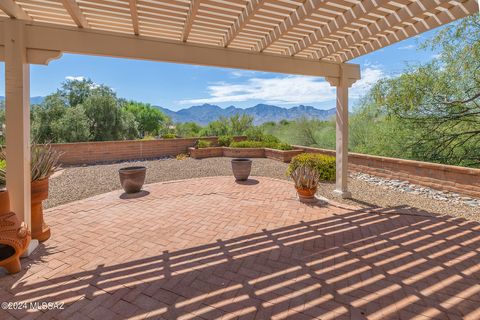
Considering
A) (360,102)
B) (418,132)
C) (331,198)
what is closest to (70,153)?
(331,198)

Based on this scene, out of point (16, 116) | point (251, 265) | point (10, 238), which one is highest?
point (16, 116)

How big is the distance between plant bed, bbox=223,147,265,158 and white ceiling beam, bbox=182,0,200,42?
8.42m

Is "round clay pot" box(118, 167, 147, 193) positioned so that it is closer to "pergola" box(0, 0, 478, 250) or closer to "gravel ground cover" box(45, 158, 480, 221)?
"gravel ground cover" box(45, 158, 480, 221)

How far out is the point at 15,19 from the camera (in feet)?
10.5

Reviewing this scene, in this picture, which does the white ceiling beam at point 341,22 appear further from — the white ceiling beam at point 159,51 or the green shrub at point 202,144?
the green shrub at point 202,144

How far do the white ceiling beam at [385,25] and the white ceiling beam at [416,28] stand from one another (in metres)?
0.06

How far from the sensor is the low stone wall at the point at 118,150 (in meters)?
11.1

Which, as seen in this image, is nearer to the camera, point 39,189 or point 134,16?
point 134,16

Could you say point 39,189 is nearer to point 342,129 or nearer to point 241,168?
point 241,168

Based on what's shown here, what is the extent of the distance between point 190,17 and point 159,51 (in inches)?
34.6

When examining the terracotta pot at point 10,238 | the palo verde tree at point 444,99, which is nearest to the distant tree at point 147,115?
the palo verde tree at point 444,99

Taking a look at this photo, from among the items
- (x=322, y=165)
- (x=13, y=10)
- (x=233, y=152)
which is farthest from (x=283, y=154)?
(x=13, y=10)

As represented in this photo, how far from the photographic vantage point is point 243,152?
41.4 feet

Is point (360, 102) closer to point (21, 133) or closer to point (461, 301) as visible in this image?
point (461, 301)
